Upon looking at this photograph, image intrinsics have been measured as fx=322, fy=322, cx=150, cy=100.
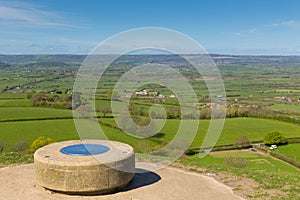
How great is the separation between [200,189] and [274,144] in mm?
33090

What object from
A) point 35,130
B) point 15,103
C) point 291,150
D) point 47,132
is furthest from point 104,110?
point 291,150

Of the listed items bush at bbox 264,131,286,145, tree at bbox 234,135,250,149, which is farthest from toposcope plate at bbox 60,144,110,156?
bush at bbox 264,131,286,145

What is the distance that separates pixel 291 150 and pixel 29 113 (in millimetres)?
41200

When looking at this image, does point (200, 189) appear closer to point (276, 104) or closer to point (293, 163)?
point (293, 163)

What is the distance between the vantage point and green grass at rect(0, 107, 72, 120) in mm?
51656

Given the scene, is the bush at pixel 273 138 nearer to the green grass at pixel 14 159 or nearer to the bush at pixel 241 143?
the bush at pixel 241 143

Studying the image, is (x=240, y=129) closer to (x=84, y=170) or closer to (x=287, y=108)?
(x=287, y=108)

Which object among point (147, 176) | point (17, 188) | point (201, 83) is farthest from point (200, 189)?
point (201, 83)

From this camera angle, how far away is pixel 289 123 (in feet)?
194

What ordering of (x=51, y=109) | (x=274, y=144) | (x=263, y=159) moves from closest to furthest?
(x=263, y=159) → (x=274, y=144) → (x=51, y=109)

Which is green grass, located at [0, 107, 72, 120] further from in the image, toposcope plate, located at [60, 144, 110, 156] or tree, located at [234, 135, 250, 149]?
toposcope plate, located at [60, 144, 110, 156]

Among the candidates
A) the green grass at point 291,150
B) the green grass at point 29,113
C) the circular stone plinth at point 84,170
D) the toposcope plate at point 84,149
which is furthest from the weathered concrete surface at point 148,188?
the green grass at point 29,113

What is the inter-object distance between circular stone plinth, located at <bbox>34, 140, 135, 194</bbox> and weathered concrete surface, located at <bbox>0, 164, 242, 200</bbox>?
494 mm

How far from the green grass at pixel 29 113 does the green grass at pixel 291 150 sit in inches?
1307
